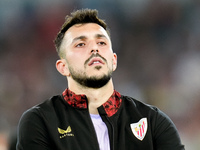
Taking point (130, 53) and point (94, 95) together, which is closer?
point (94, 95)

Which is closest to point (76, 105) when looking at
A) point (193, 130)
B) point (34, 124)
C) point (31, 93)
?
point (34, 124)

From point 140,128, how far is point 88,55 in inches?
24.6

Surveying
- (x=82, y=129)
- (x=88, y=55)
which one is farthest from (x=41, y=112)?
(x=88, y=55)

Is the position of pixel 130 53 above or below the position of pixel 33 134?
above

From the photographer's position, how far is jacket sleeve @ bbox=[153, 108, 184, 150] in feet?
6.34

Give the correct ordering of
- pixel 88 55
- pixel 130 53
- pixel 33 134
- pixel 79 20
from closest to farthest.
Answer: pixel 33 134 < pixel 88 55 < pixel 79 20 < pixel 130 53

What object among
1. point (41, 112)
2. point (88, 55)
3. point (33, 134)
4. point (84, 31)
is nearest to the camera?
point (33, 134)

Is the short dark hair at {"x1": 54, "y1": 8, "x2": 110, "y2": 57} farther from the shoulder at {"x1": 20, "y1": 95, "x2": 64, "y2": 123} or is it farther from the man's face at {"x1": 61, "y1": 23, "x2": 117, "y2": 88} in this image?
the shoulder at {"x1": 20, "y1": 95, "x2": 64, "y2": 123}

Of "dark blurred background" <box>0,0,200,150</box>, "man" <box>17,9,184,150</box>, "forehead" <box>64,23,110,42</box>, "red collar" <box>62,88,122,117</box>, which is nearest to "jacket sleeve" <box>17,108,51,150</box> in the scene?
"man" <box>17,9,184,150</box>

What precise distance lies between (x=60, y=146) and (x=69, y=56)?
688mm

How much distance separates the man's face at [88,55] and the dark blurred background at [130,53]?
2114 mm

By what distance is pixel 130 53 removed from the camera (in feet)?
15.7

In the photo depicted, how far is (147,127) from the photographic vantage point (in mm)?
1989

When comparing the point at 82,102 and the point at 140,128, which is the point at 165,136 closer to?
the point at 140,128
